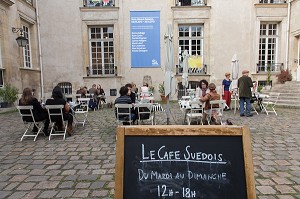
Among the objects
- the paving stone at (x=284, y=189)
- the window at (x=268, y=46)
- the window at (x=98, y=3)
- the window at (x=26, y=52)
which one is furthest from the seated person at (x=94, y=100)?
the window at (x=268, y=46)

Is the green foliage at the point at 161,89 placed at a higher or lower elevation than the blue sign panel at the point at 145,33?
lower

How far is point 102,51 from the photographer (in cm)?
1631

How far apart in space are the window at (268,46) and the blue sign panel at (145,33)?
720 cm

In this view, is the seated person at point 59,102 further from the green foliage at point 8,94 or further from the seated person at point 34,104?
the green foliage at point 8,94

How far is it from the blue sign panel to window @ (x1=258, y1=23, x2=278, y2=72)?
7198 millimetres

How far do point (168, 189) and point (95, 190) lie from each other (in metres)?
1.51

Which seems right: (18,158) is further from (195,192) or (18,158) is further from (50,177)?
(195,192)

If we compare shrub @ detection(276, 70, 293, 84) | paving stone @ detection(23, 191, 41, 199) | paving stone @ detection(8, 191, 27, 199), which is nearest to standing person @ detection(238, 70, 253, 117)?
paving stone @ detection(23, 191, 41, 199)

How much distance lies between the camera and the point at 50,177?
11.2 ft

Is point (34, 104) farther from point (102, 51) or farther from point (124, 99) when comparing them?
point (102, 51)

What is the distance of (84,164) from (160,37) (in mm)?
12588

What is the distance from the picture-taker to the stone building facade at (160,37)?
15180 mm

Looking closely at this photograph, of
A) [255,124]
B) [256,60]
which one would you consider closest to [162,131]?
[255,124]

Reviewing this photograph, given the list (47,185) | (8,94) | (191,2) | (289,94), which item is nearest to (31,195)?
(47,185)
